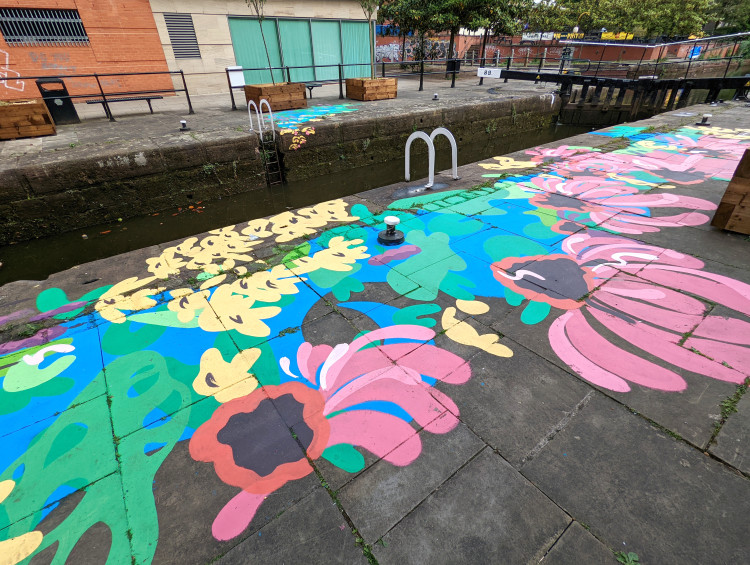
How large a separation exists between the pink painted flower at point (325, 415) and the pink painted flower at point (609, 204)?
10.6 feet

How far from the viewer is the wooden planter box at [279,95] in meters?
10.4

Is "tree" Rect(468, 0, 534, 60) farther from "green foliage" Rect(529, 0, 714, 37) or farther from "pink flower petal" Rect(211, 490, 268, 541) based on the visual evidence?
"pink flower petal" Rect(211, 490, 268, 541)

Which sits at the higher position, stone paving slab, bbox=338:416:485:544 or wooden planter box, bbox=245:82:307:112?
wooden planter box, bbox=245:82:307:112

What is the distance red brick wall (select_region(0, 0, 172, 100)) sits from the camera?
10.7 meters

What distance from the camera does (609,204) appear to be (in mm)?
5410

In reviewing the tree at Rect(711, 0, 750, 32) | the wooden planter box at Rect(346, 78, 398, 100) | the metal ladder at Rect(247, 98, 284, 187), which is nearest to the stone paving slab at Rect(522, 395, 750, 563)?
the metal ladder at Rect(247, 98, 284, 187)

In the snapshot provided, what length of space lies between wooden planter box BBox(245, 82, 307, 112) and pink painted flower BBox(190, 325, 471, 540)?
32.0ft

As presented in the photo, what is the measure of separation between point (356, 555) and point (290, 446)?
73 centimetres

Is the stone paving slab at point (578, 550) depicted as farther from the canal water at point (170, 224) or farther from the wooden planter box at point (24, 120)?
the wooden planter box at point (24, 120)

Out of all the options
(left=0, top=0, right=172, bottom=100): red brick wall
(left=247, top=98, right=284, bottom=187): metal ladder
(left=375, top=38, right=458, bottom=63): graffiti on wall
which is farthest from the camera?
(left=375, top=38, right=458, bottom=63): graffiti on wall

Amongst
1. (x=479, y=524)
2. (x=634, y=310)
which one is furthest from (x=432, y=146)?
(x=479, y=524)

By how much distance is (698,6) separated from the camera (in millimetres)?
29062

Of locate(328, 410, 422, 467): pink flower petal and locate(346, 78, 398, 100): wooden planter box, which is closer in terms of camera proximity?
locate(328, 410, 422, 467): pink flower petal

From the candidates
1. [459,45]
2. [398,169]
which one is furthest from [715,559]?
[459,45]
